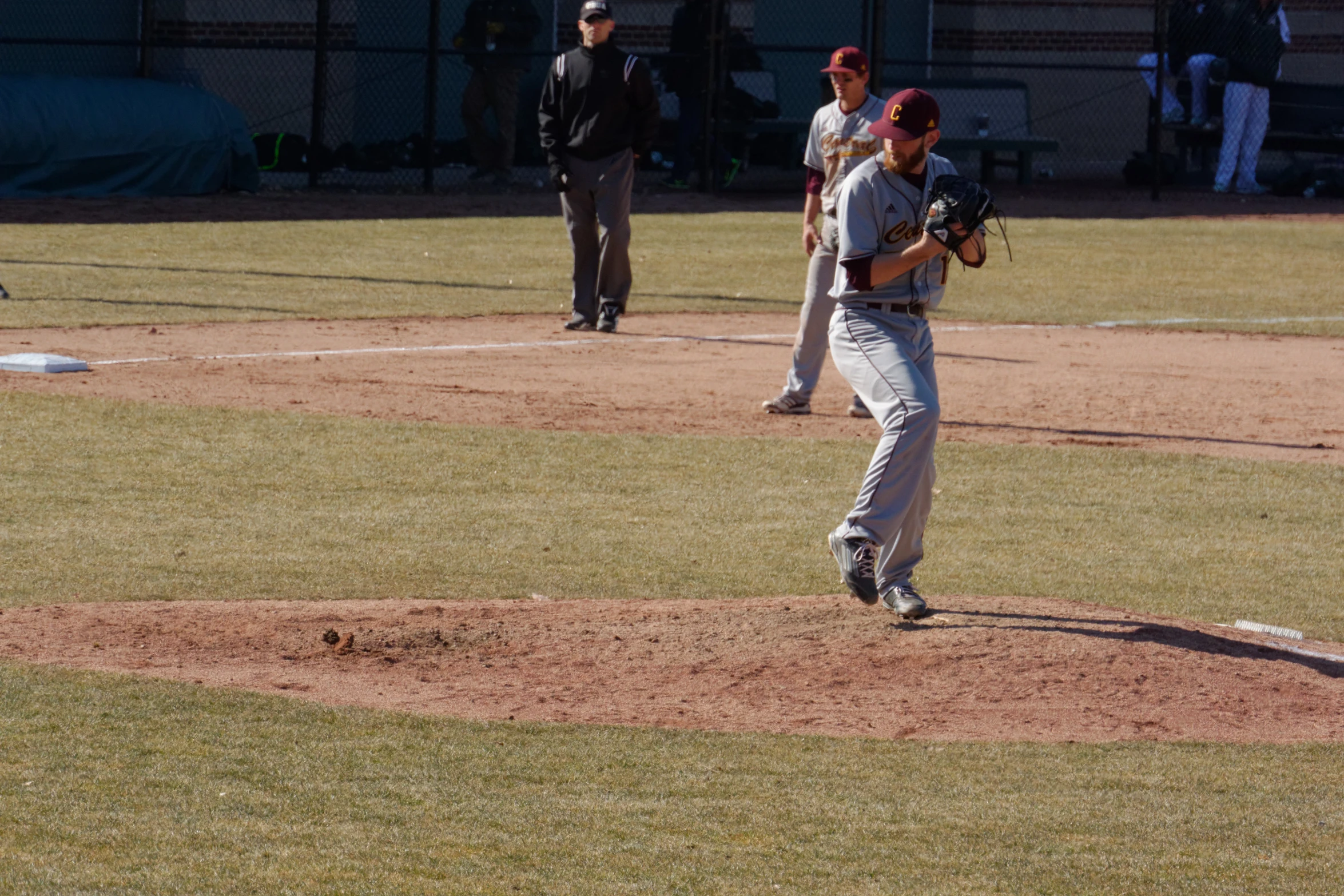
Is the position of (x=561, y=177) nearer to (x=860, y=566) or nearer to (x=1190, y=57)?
(x=860, y=566)

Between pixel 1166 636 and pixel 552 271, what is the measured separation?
38.6 ft

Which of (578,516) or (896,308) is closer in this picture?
(896,308)

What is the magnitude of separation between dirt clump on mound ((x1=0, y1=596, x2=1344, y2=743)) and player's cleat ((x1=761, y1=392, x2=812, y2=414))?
4.18 m

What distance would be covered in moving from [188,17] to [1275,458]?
58.8 feet

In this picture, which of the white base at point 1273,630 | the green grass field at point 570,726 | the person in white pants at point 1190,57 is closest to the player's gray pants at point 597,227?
the green grass field at point 570,726

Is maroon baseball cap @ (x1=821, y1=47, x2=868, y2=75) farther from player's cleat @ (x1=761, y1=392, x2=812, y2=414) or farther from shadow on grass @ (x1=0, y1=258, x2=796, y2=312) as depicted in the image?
shadow on grass @ (x1=0, y1=258, x2=796, y2=312)

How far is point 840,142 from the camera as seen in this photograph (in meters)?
9.88

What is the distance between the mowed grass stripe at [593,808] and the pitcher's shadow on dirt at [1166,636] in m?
0.81

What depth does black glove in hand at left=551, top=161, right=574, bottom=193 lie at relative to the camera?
12.9 metres

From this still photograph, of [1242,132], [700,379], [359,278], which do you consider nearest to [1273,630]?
[700,379]

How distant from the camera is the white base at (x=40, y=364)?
1112 centimetres

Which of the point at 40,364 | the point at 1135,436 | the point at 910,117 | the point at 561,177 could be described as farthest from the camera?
the point at 561,177

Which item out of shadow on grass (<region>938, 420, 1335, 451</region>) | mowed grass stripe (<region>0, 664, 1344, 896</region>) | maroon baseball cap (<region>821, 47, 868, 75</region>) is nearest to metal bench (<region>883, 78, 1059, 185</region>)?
shadow on grass (<region>938, 420, 1335, 451</region>)

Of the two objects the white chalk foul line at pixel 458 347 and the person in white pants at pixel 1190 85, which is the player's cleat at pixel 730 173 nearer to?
the person in white pants at pixel 1190 85
